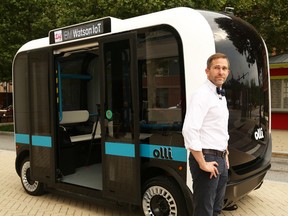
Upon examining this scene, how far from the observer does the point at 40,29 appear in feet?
52.4

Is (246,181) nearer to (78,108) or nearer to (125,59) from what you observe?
(125,59)

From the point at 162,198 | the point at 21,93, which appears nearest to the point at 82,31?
the point at 21,93

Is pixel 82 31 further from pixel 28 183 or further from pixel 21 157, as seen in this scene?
pixel 28 183

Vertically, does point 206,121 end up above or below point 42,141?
above

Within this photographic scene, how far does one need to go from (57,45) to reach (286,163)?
6619mm

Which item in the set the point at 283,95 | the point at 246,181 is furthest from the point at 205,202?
the point at 283,95

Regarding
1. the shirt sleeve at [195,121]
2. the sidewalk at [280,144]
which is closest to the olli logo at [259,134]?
the shirt sleeve at [195,121]

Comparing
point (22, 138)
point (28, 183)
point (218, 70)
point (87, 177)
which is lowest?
point (28, 183)

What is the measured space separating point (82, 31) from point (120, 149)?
185 centimetres

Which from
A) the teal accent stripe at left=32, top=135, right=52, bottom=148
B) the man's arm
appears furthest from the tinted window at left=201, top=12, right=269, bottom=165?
→ the teal accent stripe at left=32, top=135, right=52, bottom=148

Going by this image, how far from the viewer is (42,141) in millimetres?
5754

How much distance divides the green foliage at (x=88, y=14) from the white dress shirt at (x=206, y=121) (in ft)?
26.9

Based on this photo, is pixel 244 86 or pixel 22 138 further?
pixel 22 138

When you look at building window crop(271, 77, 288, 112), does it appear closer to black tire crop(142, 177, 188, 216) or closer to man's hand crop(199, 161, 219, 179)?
A: black tire crop(142, 177, 188, 216)
